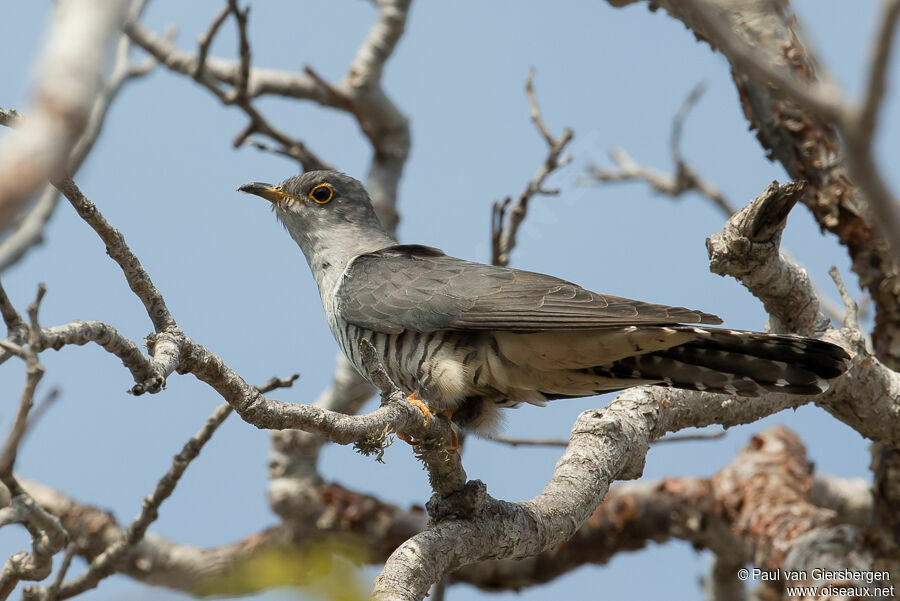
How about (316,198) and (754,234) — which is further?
(316,198)

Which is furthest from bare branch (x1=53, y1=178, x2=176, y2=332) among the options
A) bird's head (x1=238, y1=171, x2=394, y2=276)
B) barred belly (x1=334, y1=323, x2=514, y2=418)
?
bird's head (x1=238, y1=171, x2=394, y2=276)

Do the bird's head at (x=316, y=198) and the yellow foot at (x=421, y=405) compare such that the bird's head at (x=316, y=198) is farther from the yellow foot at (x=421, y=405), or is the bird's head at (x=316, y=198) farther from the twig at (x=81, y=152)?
the yellow foot at (x=421, y=405)

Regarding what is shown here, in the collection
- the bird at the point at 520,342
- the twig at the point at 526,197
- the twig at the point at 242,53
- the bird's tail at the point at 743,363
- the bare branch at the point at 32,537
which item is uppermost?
the twig at the point at 242,53

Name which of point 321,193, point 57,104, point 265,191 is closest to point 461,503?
point 57,104

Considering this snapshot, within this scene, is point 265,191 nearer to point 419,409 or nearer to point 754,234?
point 419,409

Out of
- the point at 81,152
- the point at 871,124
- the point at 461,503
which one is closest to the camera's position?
the point at 871,124

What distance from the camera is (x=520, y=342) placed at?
370cm

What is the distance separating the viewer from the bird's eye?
202 inches

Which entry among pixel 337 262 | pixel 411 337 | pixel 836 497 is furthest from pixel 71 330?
pixel 836 497

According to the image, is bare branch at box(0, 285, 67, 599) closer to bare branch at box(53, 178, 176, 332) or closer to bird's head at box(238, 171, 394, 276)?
bare branch at box(53, 178, 176, 332)

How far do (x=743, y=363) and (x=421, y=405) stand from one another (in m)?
1.28

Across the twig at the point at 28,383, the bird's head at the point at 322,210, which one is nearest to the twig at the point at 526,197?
the bird's head at the point at 322,210

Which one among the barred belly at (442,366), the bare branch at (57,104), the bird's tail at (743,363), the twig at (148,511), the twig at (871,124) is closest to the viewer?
the bare branch at (57,104)

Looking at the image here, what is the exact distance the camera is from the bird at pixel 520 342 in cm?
338
